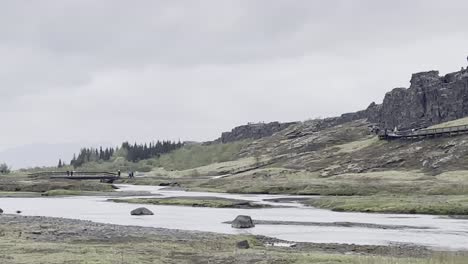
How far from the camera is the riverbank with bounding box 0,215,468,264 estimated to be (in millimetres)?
31094

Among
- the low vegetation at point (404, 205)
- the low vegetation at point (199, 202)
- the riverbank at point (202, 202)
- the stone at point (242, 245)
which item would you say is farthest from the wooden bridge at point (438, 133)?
the stone at point (242, 245)

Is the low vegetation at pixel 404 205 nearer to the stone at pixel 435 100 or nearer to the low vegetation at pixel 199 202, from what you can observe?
the low vegetation at pixel 199 202

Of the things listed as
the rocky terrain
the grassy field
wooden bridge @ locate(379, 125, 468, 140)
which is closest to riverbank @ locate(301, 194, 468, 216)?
the grassy field

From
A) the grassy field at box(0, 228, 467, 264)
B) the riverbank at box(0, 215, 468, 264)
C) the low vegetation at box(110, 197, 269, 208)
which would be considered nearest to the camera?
the grassy field at box(0, 228, 467, 264)

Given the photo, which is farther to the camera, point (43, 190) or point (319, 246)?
point (43, 190)

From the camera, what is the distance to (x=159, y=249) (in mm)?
36875

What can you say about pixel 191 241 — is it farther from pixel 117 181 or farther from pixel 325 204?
pixel 117 181

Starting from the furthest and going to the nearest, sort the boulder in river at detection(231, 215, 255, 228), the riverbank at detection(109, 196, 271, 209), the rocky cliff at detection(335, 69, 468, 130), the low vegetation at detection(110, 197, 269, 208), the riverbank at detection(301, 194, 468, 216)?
the rocky cliff at detection(335, 69, 468, 130)
the low vegetation at detection(110, 197, 269, 208)
the riverbank at detection(109, 196, 271, 209)
the riverbank at detection(301, 194, 468, 216)
the boulder in river at detection(231, 215, 255, 228)

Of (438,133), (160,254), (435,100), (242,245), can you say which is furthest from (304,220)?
(435,100)

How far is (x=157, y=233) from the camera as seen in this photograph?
157 feet

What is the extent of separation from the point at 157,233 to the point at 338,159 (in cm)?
12176

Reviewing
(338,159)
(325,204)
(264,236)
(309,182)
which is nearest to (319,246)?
(264,236)

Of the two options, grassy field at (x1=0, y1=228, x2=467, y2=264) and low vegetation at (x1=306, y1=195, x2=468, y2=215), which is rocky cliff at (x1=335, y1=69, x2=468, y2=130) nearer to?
low vegetation at (x1=306, y1=195, x2=468, y2=215)

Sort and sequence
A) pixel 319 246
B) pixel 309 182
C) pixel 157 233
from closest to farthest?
pixel 319 246, pixel 157 233, pixel 309 182
